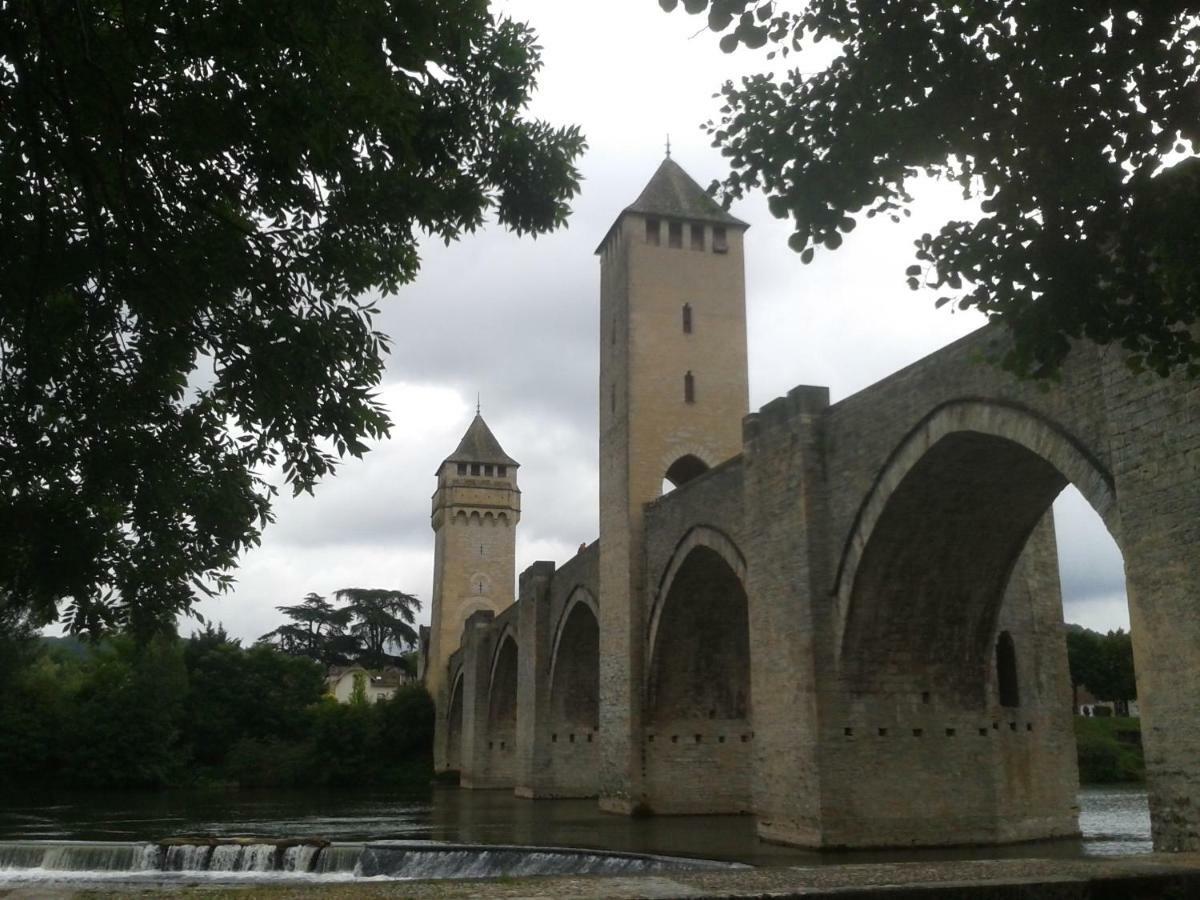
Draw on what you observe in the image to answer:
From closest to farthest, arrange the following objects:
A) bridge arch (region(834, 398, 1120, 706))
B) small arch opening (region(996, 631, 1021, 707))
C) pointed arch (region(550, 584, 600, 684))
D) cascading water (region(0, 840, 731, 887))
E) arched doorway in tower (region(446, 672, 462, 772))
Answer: bridge arch (region(834, 398, 1120, 706)) → cascading water (region(0, 840, 731, 887)) → small arch opening (region(996, 631, 1021, 707)) → pointed arch (region(550, 584, 600, 684)) → arched doorway in tower (region(446, 672, 462, 772))

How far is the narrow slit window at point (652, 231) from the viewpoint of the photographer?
80.1ft

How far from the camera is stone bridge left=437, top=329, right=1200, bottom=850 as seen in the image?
891cm

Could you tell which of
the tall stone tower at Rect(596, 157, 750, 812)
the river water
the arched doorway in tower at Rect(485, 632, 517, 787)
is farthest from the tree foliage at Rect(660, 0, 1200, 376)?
the arched doorway in tower at Rect(485, 632, 517, 787)

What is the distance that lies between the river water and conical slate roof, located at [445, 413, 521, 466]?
737 inches

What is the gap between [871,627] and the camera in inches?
576

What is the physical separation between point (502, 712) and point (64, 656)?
102 feet

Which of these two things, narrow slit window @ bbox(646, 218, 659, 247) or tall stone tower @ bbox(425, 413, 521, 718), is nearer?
narrow slit window @ bbox(646, 218, 659, 247)

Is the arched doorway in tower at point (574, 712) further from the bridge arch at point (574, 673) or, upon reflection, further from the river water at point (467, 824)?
the river water at point (467, 824)

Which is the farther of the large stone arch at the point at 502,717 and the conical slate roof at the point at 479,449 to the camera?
the conical slate roof at the point at 479,449

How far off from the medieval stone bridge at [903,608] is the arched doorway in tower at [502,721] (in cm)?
1361

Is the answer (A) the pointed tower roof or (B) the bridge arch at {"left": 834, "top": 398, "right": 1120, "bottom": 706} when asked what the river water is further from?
(A) the pointed tower roof

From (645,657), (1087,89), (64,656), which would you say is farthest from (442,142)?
(64,656)

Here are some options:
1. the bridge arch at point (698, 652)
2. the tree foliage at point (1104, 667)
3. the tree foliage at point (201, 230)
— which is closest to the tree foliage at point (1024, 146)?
the tree foliage at point (201, 230)

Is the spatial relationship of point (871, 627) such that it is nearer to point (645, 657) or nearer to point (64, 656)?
point (645, 657)
